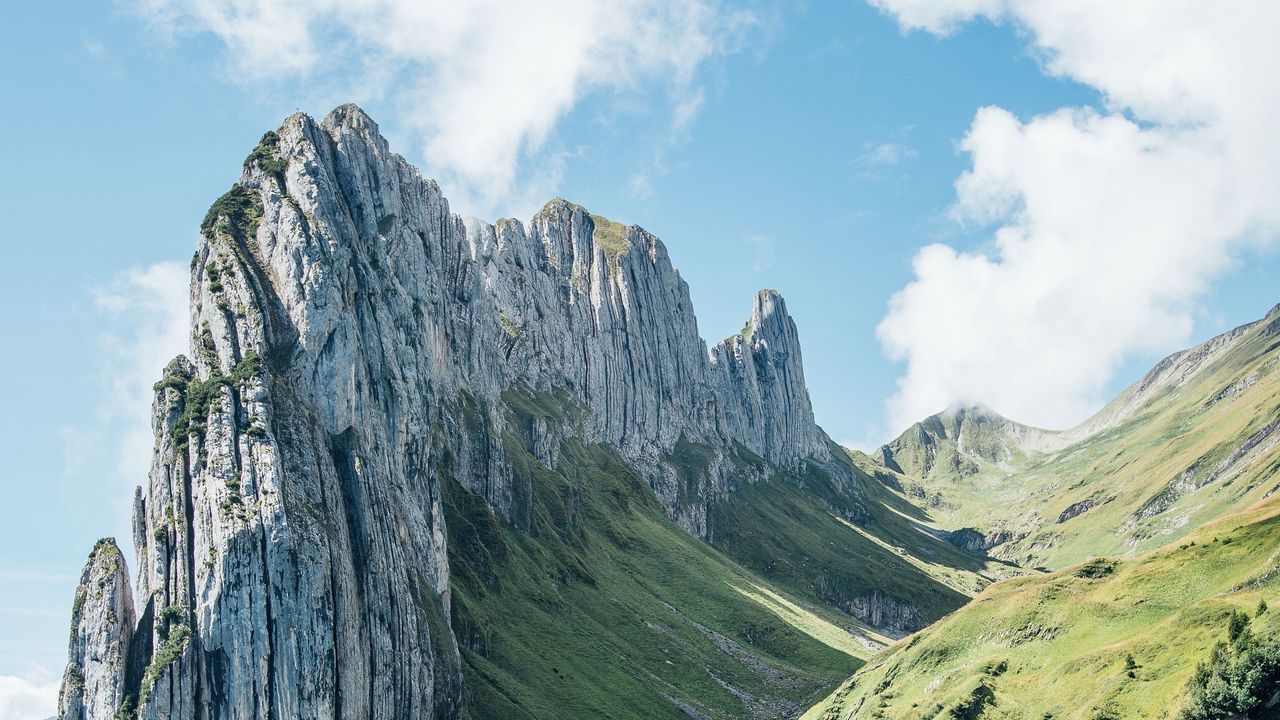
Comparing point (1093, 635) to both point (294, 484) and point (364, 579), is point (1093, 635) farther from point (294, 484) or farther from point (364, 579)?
point (294, 484)

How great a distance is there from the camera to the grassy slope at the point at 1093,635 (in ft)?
227

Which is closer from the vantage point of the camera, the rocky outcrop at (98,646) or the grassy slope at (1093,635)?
the grassy slope at (1093,635)

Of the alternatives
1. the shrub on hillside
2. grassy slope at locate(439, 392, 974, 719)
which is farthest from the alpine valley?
grassy slope at locate(439, 392, 974, 719)

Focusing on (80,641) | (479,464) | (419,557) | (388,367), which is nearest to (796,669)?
(479,464)

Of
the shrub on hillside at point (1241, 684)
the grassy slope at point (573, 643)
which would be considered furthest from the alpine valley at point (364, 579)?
the grassy slope at point (573, 643)

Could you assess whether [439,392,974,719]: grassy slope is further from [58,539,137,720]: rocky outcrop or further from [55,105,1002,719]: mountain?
[58,539,137,720]: rocky outcrop

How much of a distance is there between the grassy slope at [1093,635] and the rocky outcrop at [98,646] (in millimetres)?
72455

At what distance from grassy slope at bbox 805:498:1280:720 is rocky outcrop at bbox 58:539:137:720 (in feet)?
238

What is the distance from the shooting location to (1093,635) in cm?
8375

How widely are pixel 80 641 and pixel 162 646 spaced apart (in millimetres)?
9615

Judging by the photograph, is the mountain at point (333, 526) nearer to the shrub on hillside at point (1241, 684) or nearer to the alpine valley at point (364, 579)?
the alpine valley at point (364, 579)

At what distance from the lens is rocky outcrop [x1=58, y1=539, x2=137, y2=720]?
8744 cm

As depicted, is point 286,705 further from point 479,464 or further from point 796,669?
point 796,669

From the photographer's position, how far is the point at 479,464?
567ft
